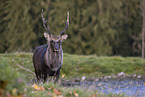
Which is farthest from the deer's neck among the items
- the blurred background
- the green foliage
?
the blurred background

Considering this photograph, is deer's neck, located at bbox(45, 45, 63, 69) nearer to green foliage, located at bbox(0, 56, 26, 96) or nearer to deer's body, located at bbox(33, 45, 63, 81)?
deer's body, located at bbox(33, 45, 63, 81)

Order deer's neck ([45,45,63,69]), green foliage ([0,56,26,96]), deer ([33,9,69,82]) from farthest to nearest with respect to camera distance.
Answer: deer's neck ([45,45,63,69])
deer ([33,9,69,82])
green foliage ([0,56,26,96])

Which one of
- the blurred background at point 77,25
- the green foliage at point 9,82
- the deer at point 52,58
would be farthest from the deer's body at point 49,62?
the blurred background at point 77,25

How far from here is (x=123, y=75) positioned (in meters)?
13.0

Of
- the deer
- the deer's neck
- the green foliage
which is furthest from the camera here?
the deer's neck

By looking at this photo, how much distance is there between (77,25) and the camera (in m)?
29.4

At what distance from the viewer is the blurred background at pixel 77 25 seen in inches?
1145

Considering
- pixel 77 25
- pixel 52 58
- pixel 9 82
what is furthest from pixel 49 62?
pixel 77 25

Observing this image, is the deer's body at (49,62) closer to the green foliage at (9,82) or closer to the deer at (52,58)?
the deer at (52,58)

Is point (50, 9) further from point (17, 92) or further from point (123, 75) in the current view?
point (17, 92)

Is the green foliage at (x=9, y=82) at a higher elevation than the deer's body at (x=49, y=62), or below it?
higher

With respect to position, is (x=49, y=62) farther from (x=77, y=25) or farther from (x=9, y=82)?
(x=77, y=25)

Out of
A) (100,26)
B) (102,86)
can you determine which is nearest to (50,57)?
(102,86)

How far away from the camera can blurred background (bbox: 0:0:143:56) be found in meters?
29.1
